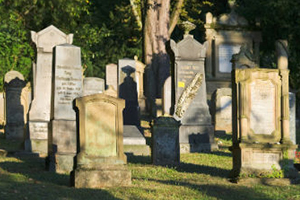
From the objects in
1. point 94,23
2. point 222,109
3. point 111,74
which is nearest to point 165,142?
point 222,109

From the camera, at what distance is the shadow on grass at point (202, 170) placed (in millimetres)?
10819

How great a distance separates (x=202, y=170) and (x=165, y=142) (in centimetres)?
160

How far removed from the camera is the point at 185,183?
31.0 ft

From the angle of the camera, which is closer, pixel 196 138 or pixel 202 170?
pixel 202 170

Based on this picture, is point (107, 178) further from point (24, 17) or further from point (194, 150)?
point (24, 17)

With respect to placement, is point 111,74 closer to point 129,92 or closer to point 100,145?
point 129,92

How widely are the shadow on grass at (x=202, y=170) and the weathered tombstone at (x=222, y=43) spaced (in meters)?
17.0

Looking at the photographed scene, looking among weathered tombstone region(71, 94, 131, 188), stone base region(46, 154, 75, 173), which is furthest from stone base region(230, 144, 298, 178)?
stone base region(46, 154, 75, 173)

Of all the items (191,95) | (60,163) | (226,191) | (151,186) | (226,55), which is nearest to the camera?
(226,191)

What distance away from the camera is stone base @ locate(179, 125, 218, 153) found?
15562mm

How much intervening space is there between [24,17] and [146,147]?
66.3ft

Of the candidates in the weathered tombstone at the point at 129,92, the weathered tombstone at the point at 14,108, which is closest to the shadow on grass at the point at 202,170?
the weathered tombstone at the point at 129,92

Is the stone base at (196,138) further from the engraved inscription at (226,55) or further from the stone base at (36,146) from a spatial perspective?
the engraved inscription at (226,55)

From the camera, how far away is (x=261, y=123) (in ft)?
33.7
